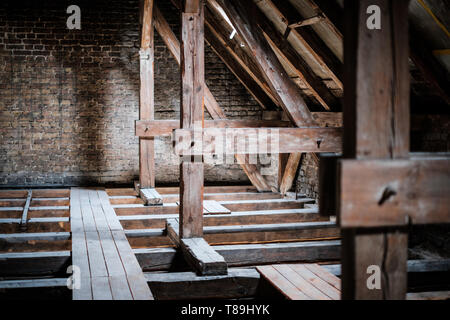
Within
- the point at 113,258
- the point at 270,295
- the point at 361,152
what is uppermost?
the point at 361,152

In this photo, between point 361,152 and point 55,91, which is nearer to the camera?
point 361,152

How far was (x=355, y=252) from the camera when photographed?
146cm

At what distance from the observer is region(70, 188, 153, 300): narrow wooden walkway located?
106 inches

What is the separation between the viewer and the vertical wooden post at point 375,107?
55.9 inches

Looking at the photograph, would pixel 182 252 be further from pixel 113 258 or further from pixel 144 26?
pixel 144 26

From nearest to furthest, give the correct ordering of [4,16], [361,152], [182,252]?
[361,152], [182,252], [4,16]

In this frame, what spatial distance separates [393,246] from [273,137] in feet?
8.70

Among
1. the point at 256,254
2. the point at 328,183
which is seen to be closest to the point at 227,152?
the point at 256,254

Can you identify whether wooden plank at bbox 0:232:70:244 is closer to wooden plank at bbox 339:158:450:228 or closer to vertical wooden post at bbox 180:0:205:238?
vertical wooden post at bbox 180:0:205:238

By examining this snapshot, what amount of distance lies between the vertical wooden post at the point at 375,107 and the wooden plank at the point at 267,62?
9.06 ft

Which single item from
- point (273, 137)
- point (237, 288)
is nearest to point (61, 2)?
point (273, 137)

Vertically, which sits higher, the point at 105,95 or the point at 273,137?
the point at 105,95

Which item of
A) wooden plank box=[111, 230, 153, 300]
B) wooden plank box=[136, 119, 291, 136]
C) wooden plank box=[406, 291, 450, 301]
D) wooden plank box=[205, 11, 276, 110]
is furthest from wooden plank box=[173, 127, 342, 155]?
wooden plank box=[205, 11, 276, 110]

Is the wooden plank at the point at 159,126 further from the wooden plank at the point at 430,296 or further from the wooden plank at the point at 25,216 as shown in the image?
the wooden plank at the point at 430,296
